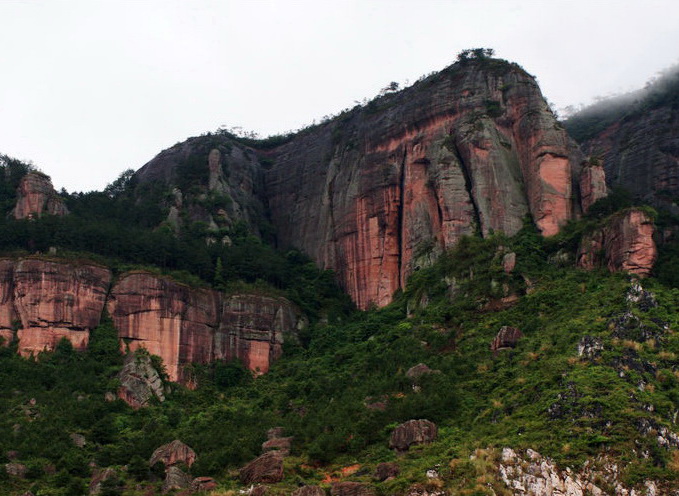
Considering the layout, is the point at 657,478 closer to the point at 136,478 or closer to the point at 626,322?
the point at 626,322

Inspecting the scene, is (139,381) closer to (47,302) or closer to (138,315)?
(138,315)

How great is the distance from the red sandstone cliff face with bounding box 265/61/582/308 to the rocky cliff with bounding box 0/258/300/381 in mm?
9791

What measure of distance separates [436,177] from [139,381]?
25.2 meters

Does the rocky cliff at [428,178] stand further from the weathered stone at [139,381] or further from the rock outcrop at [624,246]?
the weathered stone at [139,381]

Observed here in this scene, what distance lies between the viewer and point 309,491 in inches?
1698

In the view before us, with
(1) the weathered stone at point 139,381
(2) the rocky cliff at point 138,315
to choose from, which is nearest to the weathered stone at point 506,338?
(2) the rocky cliff at point 138,315

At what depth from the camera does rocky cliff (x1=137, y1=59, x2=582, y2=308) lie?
7256 centimetres

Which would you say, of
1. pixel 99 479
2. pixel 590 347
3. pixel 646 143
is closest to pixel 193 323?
pixel 99 479

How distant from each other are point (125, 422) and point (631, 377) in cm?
2741

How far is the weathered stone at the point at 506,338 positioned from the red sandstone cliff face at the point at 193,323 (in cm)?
1847

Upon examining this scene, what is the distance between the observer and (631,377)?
48.1 m

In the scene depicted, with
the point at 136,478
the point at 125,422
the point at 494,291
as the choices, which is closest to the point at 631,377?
the point at 494,291

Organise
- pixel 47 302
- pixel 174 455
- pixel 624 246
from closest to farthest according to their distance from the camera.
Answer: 1. pixel 174 455
2. pixel 624 246
3. pixel 47 302

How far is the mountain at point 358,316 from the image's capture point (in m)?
46.7
